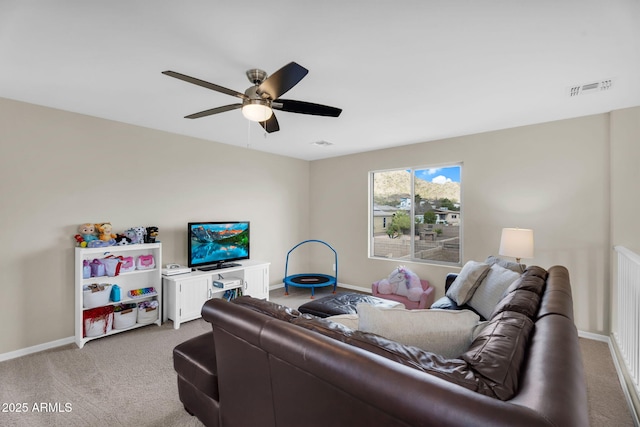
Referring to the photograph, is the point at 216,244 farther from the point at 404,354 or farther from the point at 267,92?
→ the point at 404,354

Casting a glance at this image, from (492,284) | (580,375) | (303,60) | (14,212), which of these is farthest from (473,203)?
(14,212)

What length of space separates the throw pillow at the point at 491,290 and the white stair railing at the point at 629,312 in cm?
78

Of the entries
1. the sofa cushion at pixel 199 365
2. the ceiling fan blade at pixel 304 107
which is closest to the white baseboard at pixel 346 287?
the sofa cushion at pixel 199 365

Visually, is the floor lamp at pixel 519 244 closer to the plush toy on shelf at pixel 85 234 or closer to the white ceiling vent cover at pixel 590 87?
the white ceiling vent cover at pixel 590 87

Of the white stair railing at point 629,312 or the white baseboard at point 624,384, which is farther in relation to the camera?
the white stair railing at point 629,312

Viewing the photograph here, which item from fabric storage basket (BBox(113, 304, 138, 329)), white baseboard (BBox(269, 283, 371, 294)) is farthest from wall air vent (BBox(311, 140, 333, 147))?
fabric storage basket (BBox(113, 304, 138, 329))

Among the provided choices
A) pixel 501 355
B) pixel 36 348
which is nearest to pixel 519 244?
pixel 501 355

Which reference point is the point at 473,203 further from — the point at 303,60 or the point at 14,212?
the point at 14,212

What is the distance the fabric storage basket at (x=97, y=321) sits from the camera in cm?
304

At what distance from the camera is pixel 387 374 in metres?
0.85

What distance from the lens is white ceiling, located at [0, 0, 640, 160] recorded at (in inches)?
62.6

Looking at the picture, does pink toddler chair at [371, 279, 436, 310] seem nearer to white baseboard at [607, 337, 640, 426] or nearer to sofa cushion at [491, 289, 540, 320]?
white baseboard at [607, 337, 640, 426]

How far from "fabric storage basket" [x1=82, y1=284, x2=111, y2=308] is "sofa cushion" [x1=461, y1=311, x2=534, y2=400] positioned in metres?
3.58

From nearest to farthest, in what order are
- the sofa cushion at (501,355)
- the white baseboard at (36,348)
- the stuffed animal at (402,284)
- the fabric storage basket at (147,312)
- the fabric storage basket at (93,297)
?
the sofa cushion at (501,355)
the white baseboard at (36,348)
the fabric storage basket at (93,297)
the fabric storage basket at (147,312)
the stuffed animal at (402,284)
